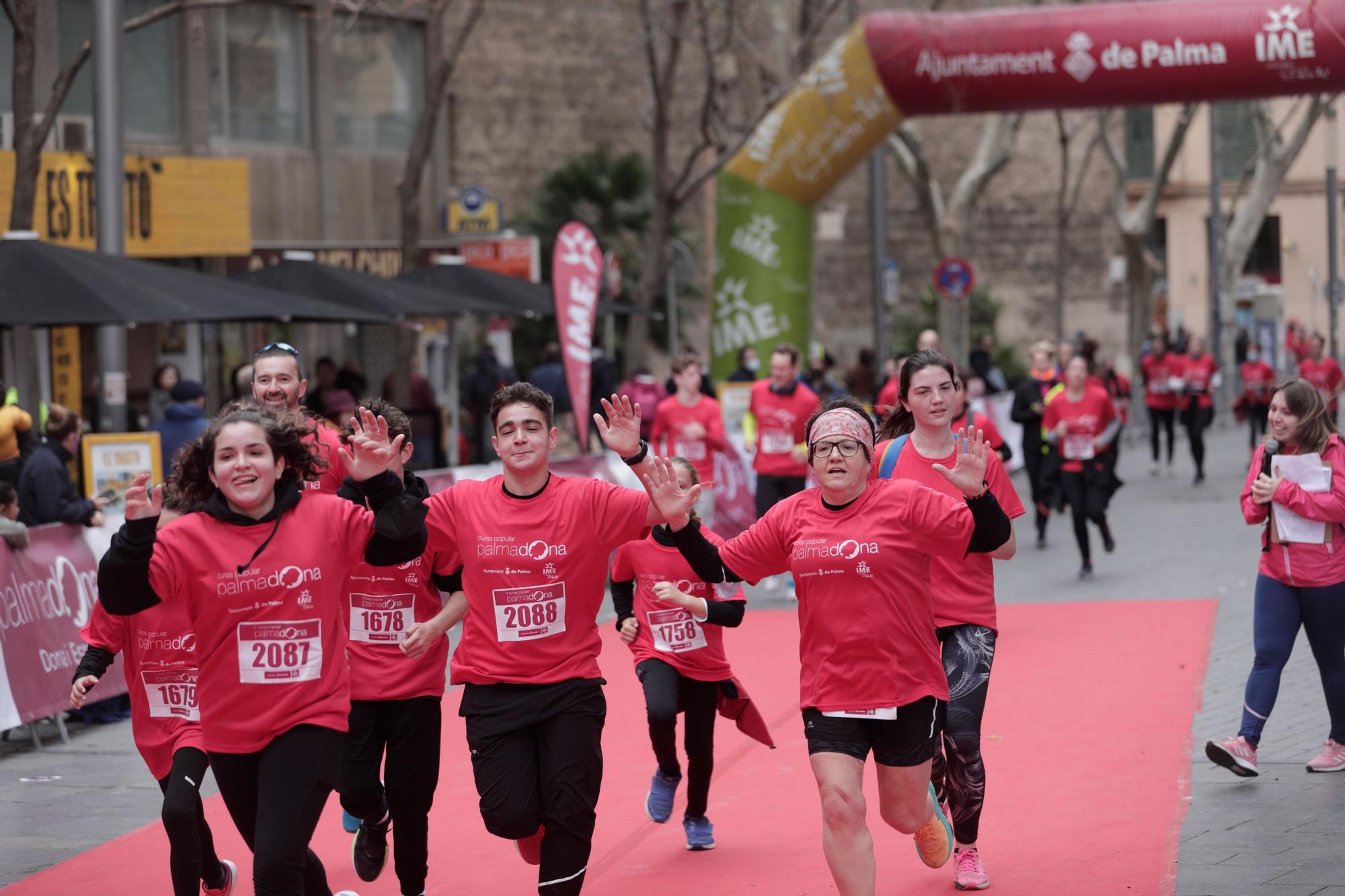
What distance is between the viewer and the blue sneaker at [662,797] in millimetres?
7443

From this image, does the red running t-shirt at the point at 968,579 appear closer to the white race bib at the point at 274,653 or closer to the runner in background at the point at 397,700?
the runner in background at the point at 397,700

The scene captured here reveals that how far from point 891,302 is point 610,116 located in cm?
971

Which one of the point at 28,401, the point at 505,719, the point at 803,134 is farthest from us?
the point at 803,134

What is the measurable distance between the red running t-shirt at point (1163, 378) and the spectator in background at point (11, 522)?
16.7 m

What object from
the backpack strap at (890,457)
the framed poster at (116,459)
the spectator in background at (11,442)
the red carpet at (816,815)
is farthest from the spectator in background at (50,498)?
the backpack strap at (890,457)

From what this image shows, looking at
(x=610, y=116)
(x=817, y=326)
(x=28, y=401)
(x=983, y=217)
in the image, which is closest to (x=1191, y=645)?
(x=28, y=401)

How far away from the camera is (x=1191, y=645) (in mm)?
11656

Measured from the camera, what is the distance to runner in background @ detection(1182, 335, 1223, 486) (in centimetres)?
2272

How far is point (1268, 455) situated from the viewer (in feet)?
26.0

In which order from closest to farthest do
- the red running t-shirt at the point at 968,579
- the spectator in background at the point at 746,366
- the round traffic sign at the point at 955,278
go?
1. the red running t-shirt at the point at 968,579
2. the spectator in background at the point at 746,366
3. the round traffic sign at the point at 955,278

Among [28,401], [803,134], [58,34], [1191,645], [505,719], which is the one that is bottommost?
[1191,645]

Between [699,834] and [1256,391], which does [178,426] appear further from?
[1256,391]

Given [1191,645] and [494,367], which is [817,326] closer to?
[494,367]

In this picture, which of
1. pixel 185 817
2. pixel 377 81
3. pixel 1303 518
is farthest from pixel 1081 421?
pixel 377 81
